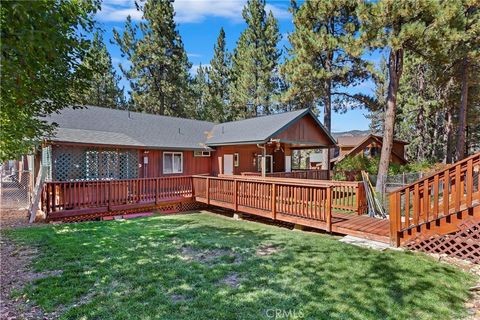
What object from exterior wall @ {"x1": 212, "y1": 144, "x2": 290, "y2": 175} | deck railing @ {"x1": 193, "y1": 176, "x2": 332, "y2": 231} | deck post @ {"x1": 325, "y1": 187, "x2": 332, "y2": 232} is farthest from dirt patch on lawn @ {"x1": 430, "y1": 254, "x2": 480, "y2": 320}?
exterior wall @ {"x1": 212, "y1": 144, "x2": 290, "y2": 175}

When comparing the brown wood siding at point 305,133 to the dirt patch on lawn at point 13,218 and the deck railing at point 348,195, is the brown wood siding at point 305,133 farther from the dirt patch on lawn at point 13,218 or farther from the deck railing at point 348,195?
the dirt patch on lawn at point 13,218

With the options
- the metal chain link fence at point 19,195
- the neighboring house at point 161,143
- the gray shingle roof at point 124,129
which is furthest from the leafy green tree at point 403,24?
the metal chain link fence at point 19,195

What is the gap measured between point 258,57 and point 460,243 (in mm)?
24506

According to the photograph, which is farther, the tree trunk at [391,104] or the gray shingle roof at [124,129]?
the tree trunk at [391,104]

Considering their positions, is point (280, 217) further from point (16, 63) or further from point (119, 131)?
point (119, 131)

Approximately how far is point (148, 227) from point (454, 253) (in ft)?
23.1

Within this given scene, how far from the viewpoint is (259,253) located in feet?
16.9

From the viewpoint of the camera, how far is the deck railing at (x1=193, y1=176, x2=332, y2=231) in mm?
6770

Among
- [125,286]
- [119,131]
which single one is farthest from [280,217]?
[119,131]

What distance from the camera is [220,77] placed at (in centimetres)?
3125

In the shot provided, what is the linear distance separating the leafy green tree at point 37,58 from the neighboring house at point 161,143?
4.48 meters

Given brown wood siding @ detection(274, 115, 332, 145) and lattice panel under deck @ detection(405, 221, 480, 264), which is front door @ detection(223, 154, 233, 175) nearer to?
brown wood siding @ detection(274, 115, 332, 145)

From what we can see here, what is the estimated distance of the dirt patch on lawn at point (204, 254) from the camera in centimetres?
477

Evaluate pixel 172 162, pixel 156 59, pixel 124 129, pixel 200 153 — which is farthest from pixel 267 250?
pixel 156 59
